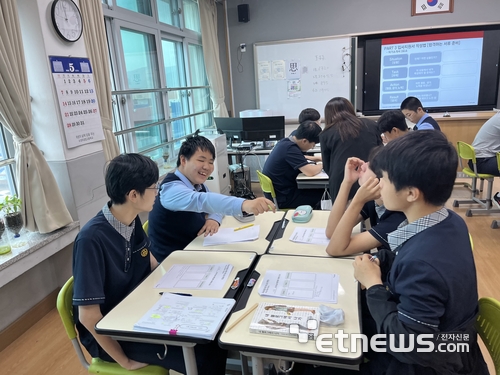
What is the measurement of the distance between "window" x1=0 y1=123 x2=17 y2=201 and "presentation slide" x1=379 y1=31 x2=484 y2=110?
4.84 metres

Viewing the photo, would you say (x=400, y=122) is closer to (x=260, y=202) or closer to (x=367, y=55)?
(x=260, y=202)

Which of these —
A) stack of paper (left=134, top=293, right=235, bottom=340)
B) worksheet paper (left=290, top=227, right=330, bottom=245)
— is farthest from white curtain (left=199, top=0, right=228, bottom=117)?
stack of paper (left=134, top=293, right=235, bottom=340)

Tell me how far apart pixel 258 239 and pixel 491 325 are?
101 centimetres

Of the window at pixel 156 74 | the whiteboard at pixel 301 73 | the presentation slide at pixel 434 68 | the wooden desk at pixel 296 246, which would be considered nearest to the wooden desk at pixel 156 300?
the wooden desk at pixel 296 246

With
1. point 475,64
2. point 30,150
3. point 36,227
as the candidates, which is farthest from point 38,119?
point 475,64

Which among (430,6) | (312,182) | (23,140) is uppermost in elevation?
(430,6)

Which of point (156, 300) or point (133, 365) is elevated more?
point (156, 300)

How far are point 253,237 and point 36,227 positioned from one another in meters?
1.51

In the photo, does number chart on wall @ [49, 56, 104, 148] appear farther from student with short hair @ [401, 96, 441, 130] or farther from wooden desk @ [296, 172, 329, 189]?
student with short hair @ [401, 96, 441, 130]

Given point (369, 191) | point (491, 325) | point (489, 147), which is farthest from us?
point (489, 147)

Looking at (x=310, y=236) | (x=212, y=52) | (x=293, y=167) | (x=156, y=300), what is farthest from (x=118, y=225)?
(x=212, y=52)

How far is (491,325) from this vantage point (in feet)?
3.72

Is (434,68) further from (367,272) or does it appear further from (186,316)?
(186,316)

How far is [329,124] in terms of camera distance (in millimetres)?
2693
